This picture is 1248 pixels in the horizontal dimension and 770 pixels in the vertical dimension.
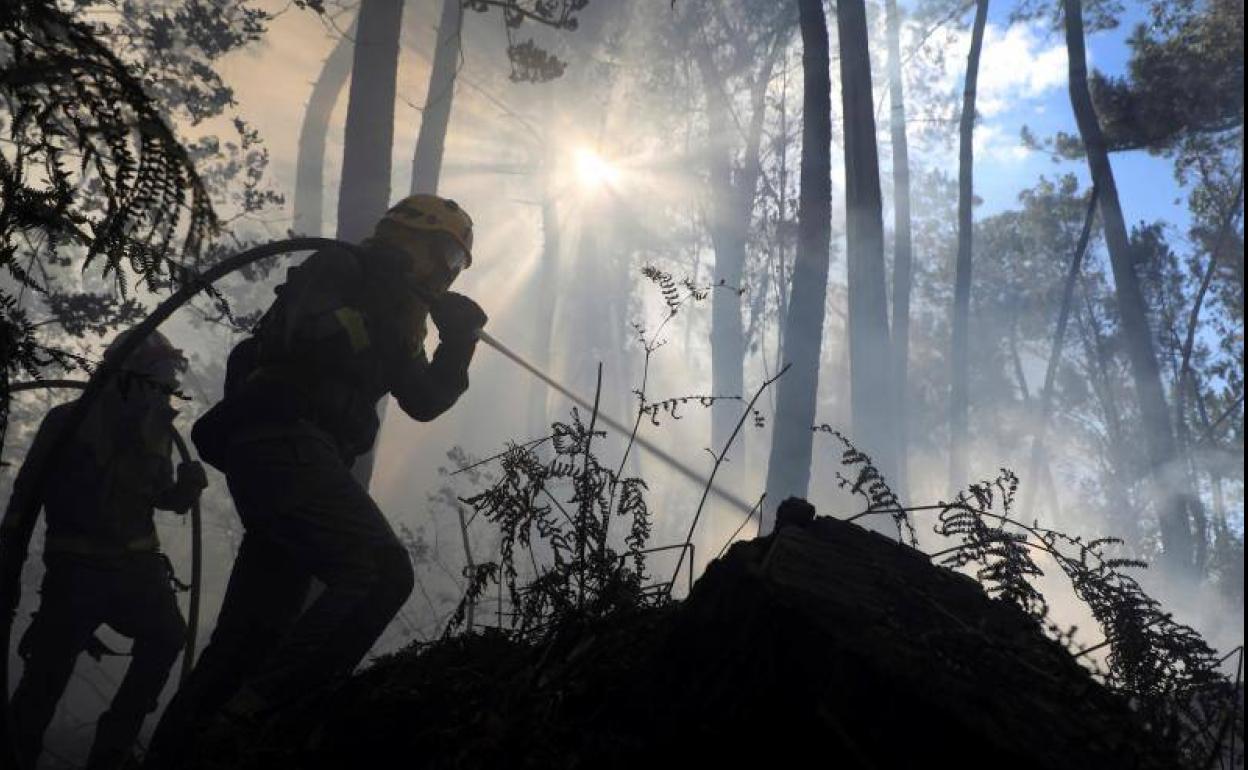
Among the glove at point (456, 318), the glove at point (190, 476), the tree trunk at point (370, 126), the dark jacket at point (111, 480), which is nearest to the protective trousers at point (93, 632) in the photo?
the dark jacket at point (111, 480)

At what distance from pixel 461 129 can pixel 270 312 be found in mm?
27677

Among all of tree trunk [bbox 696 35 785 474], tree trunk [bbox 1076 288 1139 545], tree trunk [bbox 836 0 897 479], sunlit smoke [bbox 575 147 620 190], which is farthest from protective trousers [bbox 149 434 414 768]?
tree trunk [bbox 1076 288 1139 545]

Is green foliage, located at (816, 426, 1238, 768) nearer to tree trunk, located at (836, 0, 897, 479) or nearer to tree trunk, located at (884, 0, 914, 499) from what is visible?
tree trunk, located at (836, 0, 897, 479)

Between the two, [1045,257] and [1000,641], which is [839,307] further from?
[1000,641]

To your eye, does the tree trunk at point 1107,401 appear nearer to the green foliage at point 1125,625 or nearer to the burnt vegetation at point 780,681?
the green foliage at point 1125,625

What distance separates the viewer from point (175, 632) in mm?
4246

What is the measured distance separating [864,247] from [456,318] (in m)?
8.79

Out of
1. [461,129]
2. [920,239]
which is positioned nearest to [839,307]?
[920,239]

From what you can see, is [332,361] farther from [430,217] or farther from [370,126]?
[370,126]

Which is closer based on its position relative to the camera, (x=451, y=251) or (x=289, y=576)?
(x=289, y=576)

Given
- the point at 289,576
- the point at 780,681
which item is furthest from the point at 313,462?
the point at 780,681

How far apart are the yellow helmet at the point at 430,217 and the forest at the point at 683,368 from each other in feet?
1.24

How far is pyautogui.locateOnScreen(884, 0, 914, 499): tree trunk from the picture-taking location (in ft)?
68.6

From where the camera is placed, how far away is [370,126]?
6.49 metres
